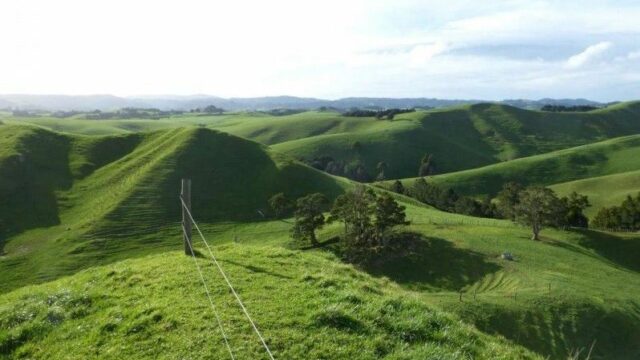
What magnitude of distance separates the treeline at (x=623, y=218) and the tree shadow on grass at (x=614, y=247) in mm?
23023

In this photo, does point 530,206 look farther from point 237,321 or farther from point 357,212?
point 237,321

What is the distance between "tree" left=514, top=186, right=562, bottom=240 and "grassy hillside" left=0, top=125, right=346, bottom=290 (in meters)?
40.9

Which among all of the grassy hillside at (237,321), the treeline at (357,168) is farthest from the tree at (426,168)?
the grassy hillside at (237,321)

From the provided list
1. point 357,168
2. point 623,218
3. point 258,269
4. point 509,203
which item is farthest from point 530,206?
point 357,168

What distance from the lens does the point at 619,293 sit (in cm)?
4794

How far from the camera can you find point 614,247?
68688 mm

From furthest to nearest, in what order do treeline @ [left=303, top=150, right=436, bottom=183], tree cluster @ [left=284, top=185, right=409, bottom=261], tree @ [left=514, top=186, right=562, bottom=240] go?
treeline @ [left=303, top=150, right=436, bottom=183] < tree @ [left=514, top=186, right=562, bottom=240] < tree cluster @ [left=284, top=185, right=409, bottom=261]

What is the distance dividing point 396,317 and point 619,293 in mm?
44536

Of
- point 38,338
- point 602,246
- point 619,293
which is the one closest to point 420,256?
point 619,293

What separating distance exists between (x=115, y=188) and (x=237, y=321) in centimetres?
8807

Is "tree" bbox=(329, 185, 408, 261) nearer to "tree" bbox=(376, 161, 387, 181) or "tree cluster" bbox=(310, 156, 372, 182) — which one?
"tree cluster" bbox=(310, 156, 372, 182)

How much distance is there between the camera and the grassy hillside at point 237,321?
1252 cm

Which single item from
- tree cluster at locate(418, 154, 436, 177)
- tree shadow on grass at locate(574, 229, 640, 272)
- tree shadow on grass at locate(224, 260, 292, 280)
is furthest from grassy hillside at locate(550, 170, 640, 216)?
tree shadow on grass at locate(224, 260, 292, 280)

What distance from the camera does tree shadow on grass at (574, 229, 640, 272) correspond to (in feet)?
214
